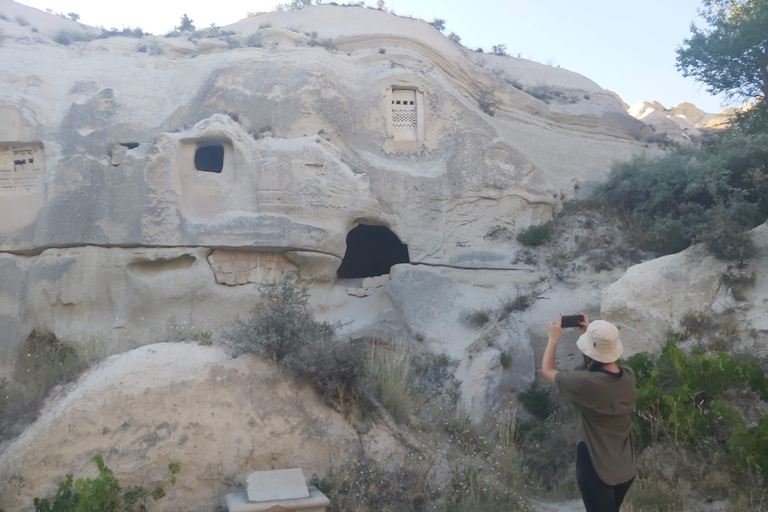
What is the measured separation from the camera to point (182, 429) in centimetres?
575

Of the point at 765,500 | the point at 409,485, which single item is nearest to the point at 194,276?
the point at 409,485

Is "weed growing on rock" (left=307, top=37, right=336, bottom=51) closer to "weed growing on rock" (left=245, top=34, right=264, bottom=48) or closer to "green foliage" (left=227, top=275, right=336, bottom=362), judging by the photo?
"weed growing on rock" (left=245, top=34, right=264, bottom=48)

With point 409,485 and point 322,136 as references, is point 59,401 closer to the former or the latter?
point 409,485

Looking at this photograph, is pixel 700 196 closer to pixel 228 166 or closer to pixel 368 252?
pixel 368 252

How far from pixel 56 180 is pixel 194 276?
3.11m

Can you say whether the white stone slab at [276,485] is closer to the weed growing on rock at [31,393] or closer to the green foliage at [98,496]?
the green foliage at [98,496]

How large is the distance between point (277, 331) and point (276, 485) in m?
1.63

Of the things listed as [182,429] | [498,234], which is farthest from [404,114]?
[182,429]

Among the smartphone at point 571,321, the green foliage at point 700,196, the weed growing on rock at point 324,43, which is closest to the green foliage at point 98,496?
the smartphone at point 571,321

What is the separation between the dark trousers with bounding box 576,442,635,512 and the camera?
3934mm

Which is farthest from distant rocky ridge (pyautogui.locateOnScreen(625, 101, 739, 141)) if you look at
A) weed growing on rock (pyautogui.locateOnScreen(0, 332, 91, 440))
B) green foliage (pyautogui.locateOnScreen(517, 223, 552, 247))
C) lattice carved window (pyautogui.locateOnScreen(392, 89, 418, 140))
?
weed growing on rock (pyautogui.locateOnScreen(0, 332, 91, 440))

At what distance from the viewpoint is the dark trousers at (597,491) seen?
3934 mm

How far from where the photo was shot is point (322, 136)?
45.2 feet

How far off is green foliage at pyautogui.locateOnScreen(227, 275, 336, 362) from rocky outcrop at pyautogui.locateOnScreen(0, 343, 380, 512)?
0.15 m
